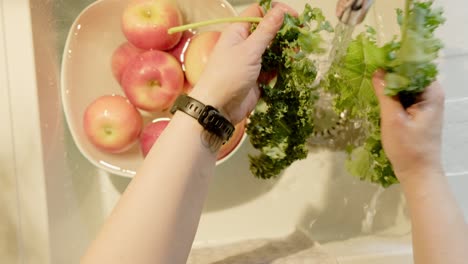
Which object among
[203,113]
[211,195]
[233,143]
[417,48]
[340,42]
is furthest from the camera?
[211,195]

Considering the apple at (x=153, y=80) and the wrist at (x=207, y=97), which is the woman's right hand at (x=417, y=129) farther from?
the apple at (x=153, y=80)

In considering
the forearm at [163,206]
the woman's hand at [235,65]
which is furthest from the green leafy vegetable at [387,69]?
the forearm at [163,206]

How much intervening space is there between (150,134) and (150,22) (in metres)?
0.20

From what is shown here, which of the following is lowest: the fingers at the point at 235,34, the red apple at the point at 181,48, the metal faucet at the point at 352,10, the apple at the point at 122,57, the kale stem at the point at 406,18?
the apple at the point at 122,57

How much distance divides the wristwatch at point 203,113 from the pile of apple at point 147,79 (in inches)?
10.1

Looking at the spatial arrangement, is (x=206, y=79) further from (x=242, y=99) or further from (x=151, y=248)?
(x=151, y=248)

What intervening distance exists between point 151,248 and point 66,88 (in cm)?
48

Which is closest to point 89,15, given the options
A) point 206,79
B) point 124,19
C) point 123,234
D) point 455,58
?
point 124,19

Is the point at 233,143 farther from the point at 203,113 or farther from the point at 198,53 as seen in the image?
the point at 203,113

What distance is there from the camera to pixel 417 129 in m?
0.46

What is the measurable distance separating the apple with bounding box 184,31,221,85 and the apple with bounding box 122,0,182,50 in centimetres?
5

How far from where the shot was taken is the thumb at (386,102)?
467 millimetres

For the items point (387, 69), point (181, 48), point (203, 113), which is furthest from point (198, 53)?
point (387, 69)

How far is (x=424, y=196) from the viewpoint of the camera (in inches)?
19.0
